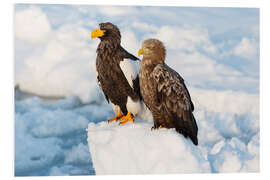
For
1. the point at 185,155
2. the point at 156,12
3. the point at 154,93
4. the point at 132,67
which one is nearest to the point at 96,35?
the point at 132,67

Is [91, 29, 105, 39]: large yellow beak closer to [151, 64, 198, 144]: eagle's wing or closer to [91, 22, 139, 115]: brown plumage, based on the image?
[91, 22, 139, 115]: brown plumage

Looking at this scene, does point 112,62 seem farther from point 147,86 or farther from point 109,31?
point 147,86

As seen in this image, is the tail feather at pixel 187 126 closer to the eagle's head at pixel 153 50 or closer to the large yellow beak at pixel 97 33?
the eagle's head at pixel 153 50

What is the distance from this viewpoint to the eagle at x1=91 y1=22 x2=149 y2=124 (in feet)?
12.9

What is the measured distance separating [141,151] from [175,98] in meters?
0.75

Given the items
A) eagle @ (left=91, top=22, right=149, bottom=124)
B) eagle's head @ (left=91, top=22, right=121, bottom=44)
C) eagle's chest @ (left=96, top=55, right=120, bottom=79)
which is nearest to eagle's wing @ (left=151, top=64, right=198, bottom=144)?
eagle @ (left=91, top=22, right=149, bottom=124)

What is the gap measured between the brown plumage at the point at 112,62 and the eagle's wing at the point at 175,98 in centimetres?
39

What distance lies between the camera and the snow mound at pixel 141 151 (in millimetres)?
3844

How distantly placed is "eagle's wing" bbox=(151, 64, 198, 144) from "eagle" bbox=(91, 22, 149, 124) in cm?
37

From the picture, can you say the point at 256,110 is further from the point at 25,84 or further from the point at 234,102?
the point at 25,84

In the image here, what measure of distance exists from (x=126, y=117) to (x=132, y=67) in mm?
615

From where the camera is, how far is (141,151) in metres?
4.02

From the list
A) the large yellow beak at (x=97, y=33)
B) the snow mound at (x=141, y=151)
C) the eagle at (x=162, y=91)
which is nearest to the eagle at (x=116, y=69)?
the large yellow beak at (x=97, y=33)

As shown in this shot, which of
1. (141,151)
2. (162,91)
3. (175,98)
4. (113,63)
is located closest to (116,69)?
(113,63)
